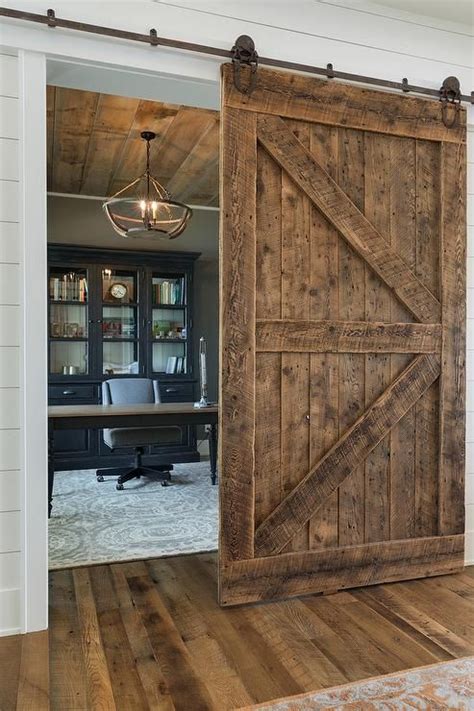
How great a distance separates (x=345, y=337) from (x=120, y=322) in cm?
357

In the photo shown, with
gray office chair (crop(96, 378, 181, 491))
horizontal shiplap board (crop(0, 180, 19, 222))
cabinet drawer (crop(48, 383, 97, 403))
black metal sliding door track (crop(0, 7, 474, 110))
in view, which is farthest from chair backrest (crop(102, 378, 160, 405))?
black metal sliding door track (crop(0, 7, 474, 110))

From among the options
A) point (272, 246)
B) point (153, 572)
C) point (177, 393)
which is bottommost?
point (153, 572)

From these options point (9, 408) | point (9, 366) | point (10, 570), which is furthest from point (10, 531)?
point (9, 366)

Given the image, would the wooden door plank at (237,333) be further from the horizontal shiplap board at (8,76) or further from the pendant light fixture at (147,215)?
the pendant light fixture at (147,215)

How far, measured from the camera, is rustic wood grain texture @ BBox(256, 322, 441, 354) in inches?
96.6

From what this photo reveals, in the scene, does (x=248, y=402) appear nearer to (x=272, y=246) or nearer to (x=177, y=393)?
(x=272, y=246)

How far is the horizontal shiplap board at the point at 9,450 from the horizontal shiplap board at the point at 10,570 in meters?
0.35

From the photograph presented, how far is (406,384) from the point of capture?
265cm

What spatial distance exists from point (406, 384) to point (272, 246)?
3.08ft

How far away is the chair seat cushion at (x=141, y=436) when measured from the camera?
457 cm

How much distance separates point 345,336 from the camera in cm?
257

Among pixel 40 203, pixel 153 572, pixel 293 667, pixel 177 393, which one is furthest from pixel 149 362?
pixel 293 667

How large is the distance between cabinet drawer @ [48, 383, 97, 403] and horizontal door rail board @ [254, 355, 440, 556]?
11.3 ft

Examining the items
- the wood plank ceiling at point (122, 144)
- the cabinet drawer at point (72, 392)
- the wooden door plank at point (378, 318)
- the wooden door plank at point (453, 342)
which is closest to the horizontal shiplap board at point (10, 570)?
the wooden door plank at point (378, 318)
